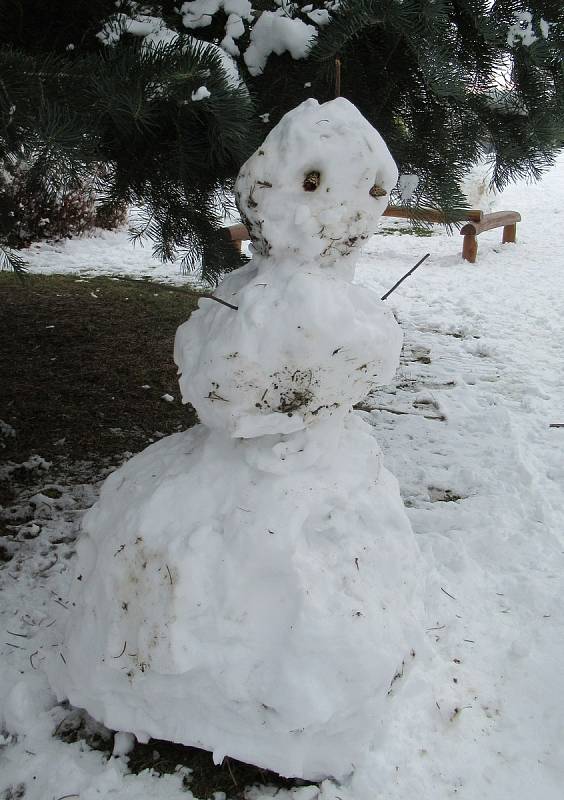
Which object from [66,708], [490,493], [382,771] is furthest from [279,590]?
[490,493]

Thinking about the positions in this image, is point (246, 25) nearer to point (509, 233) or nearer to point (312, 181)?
point (312, 181)

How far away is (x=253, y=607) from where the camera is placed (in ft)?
5.27

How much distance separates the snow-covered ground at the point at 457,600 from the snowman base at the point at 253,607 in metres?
0.15

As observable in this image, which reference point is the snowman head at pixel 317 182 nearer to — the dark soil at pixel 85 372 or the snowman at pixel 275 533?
the snowman at pixel 275 533

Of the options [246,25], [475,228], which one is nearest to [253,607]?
[246,25]

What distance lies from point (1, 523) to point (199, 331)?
160 centimetres

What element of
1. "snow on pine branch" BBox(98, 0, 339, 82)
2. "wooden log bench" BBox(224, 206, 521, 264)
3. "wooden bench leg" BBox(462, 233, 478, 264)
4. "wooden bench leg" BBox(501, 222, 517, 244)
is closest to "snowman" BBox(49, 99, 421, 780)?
"snow on pine branch" BBox(98, 0, 339, 82)

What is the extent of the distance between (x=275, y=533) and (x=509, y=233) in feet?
30.3

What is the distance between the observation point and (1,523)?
9.17 ft

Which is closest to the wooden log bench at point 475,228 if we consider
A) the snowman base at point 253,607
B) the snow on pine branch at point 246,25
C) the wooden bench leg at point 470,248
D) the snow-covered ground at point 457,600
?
the wooden bench leg at point 470,248

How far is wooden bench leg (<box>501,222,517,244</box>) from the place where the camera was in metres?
9.73

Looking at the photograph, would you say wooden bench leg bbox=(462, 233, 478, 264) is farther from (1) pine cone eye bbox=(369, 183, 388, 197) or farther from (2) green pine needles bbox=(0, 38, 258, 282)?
(1) pine cone eye bbox=(369, 183, 388, 197)

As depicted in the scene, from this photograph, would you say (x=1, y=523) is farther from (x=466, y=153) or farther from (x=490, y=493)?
(x=466, y=153)

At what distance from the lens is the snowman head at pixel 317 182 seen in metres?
1.59
